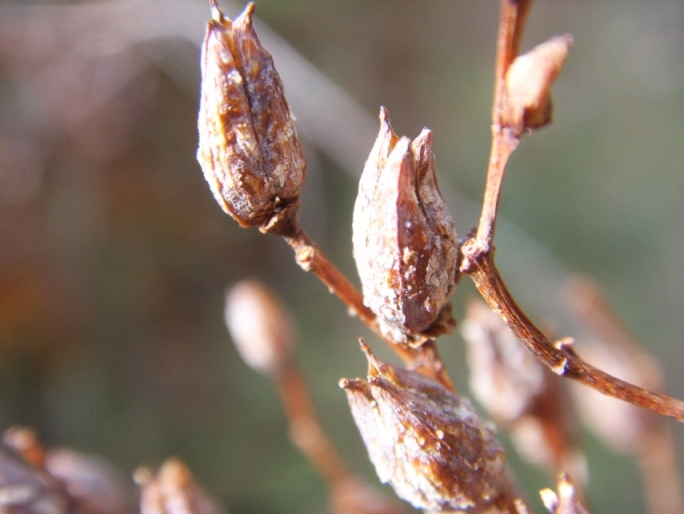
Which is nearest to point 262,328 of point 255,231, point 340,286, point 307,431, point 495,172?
point 307,431

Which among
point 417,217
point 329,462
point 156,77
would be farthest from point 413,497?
point 156,77

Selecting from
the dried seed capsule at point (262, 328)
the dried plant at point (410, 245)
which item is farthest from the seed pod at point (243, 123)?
the dried seed capsule at point (262, 328)

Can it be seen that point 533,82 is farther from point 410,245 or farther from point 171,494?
point 171,494

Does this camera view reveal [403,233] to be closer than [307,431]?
Yes

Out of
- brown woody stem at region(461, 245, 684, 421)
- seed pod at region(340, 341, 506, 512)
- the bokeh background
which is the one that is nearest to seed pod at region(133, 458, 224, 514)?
seed pod at region(340, 341, 506, 512)

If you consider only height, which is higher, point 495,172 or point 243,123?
point 243,123

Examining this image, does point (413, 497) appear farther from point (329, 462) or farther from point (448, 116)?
point (448, 116)

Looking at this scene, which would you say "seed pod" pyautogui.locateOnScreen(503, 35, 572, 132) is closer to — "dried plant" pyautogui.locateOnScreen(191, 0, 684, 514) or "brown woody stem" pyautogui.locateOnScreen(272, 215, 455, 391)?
"dried plant" pyautogui.locateOnScreen(191, 0, 684, 514)
